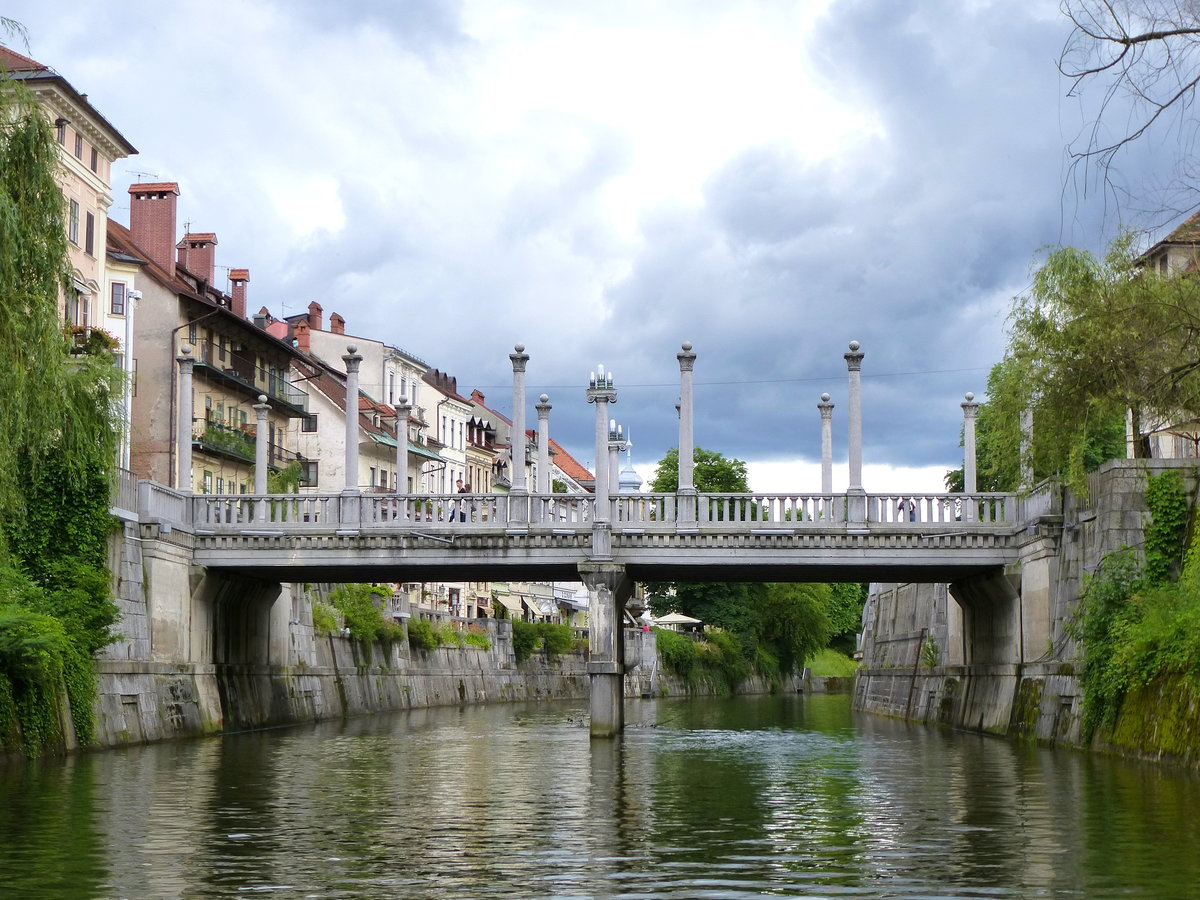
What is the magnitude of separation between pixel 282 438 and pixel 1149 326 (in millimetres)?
55685

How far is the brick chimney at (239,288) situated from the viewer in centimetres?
8275

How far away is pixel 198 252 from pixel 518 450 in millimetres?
41675

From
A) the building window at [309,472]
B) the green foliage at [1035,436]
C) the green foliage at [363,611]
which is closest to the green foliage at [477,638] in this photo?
the building window at [309,472]

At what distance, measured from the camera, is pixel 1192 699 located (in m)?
27.3

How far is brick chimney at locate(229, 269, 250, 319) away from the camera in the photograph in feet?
271

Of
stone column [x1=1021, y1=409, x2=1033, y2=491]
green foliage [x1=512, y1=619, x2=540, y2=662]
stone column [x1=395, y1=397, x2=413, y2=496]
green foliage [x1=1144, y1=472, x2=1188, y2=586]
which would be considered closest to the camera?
green foliage [x1=1144, y1=472, x2=1188, y2=586]

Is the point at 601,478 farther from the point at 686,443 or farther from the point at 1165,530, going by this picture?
the point at 1165,530

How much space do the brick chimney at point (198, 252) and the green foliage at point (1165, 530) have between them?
178 ft

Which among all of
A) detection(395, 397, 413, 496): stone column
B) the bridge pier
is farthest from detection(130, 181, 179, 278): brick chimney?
Result: the bridge pier

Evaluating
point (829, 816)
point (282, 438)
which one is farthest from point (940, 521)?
point (282, 438)

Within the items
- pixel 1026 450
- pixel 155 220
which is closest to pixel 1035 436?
pixel 1026 450

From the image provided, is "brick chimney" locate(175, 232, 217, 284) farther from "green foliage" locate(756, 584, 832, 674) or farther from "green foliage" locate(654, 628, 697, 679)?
"green foliage" locate(756, 584, 832, 674)

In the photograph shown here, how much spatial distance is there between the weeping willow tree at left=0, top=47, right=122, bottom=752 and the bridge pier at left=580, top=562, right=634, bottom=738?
10.9 m

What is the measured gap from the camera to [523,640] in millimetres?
92625
